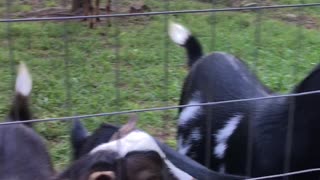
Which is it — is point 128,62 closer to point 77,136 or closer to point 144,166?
point 77,136

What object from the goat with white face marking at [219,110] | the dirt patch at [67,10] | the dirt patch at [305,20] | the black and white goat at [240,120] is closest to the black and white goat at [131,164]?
the black and white goat at [240,120]

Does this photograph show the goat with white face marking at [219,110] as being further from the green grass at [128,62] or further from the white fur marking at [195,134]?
the green grass at [128,62]

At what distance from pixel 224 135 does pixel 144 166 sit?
2.08ft

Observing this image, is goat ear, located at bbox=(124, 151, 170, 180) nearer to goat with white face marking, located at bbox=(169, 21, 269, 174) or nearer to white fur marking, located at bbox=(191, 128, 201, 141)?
goat with white face marking, located at bbox=(169, 21, 269, 174)

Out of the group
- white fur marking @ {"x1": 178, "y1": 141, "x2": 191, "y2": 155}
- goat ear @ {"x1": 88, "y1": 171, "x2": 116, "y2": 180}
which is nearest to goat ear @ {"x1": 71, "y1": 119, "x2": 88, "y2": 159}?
white fur marking @ {"x1": 178, "y1": 141, "x2": 191, "y2": 155}

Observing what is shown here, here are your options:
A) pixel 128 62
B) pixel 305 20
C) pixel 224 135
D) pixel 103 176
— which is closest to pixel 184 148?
pixel 224 135

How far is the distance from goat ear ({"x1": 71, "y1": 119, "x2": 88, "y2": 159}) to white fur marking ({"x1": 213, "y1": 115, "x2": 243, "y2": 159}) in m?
0.44

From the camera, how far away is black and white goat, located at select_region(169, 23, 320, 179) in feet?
6.67

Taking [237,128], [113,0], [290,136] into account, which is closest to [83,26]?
[113,0]

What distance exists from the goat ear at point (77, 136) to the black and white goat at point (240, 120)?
366 millimetres

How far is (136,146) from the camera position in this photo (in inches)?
71.6

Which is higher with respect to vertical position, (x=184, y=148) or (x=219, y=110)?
(x=219, y=110)

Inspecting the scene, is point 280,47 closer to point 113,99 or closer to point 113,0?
point 113,99

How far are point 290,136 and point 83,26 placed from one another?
2.75 meters
